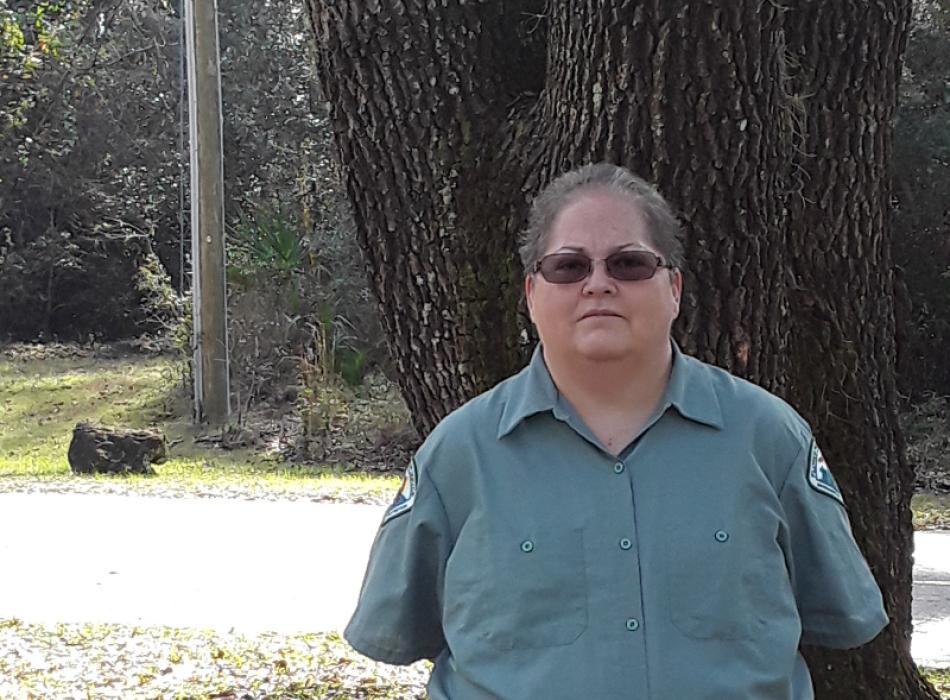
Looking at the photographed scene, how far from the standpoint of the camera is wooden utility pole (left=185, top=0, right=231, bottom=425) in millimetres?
18062

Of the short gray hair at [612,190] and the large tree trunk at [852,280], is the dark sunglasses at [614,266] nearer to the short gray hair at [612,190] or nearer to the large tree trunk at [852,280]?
the short gray hair at [612,190]

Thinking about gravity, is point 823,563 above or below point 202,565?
above

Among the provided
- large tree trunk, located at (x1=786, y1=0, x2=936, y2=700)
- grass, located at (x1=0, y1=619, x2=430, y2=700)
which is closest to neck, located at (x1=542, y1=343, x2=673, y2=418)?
large tree trunk, located at (x1=786, y1=0, x2=936, y2=700)

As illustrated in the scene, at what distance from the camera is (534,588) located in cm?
227

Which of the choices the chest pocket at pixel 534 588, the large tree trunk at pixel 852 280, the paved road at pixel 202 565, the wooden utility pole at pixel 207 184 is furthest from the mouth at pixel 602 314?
the wooden utility pole at pixel 207 184

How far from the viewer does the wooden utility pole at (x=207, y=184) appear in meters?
18.1

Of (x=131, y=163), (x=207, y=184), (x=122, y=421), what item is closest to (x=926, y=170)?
(x=207, y=184)

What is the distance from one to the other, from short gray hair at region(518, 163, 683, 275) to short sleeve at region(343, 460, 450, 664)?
50cm

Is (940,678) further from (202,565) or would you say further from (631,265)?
A: (202,565)

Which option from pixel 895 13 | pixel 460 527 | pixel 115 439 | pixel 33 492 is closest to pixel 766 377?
pixel 895 13

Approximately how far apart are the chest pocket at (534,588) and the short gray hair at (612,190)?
540mm

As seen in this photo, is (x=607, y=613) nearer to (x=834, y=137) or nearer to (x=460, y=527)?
(x=460, y=527)

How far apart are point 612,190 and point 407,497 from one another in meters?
0.69

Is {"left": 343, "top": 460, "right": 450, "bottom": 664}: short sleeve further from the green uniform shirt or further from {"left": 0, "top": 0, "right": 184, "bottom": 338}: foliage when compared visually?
{"left": 0, "top": 0, "right": 184, "bottom": 338}: foliage
